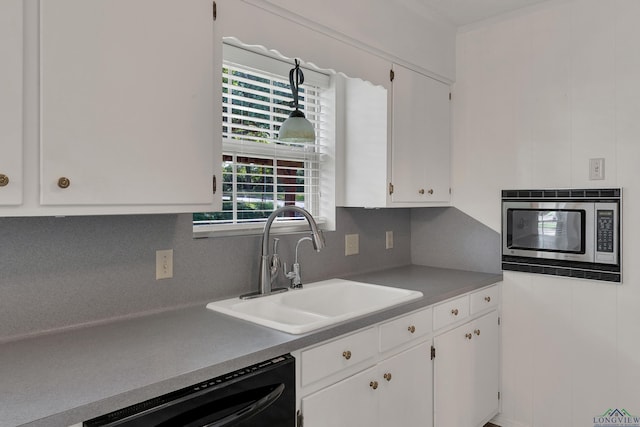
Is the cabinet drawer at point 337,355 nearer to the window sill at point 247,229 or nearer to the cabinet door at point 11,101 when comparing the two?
the window sill at point 247,229

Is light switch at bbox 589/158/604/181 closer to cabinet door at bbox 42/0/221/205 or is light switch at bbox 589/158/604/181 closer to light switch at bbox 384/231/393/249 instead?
light switch at bbox 384/231/393/249

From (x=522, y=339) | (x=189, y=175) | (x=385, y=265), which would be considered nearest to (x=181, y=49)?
(x=189, y=175)

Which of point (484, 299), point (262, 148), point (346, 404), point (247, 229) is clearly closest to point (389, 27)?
point (262, 148)

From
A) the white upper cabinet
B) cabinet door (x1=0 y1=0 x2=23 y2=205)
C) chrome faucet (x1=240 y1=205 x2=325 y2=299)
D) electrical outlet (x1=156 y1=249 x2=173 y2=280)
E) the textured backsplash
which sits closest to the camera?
cabinet door (x1=0 y1=0 x2=23 y2=205)

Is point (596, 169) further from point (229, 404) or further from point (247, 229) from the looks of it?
point (229, 404)

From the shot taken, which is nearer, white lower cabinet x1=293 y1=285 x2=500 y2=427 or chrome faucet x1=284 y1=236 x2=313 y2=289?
white lower cabinet x1=293 y1=285 x2=500 y2=427

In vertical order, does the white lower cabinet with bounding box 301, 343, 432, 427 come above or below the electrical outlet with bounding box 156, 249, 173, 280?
below

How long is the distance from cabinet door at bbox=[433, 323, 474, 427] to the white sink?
359mm

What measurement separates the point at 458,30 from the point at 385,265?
1.58 meters

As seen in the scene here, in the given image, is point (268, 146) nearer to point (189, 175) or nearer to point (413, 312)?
point (189, 175)

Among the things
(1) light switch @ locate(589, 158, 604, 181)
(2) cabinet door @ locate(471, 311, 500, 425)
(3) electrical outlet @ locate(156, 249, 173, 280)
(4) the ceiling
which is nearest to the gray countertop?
(3) electrical outlet @ locate(156, 249, 173, 280)

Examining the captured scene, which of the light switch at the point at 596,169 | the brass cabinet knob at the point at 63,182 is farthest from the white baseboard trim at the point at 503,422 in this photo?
the brass cabinet knob at the point at 63,182

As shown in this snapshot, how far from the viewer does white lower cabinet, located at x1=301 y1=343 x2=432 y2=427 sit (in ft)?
4.86

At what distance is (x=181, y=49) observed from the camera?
1409 millimetres
